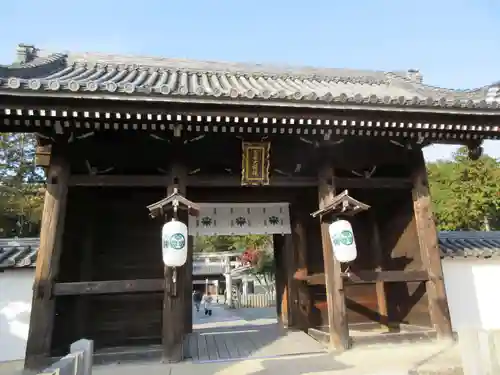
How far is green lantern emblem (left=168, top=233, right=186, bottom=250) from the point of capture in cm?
541

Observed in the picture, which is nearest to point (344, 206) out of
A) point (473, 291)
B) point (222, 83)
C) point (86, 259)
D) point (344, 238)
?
point (344, 238)

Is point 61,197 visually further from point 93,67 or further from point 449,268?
point 449,268

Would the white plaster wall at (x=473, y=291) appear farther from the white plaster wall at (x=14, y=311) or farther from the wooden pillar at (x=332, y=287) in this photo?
the white plaster wall at (x=14, y=311)

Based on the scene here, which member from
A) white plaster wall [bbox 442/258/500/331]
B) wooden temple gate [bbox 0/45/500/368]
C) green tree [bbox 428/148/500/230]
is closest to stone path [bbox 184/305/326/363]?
wooden temple gate [bbox 0/45/500/368]

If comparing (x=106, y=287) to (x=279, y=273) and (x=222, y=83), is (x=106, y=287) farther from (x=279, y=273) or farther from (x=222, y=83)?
(x=222, y=83)

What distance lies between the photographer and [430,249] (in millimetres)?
6621

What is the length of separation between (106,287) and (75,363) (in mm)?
2542

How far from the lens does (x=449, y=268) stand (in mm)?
7656

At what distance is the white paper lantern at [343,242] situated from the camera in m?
5.89

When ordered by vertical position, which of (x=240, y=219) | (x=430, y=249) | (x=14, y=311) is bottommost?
(x=14, y=311)

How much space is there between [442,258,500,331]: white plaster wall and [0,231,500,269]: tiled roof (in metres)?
0.17

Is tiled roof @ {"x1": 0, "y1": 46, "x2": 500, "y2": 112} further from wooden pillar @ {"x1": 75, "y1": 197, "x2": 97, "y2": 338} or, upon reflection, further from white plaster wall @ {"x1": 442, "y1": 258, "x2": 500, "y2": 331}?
white plaster wall @ {"x1": 442, "y1": 258, "x2": 500, "y2": 331}

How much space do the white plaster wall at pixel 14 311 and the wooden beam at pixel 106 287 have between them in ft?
5.32

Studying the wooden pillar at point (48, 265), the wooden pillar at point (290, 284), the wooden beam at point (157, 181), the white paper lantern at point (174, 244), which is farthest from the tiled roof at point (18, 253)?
the wooden pillar at point (290, 284)
